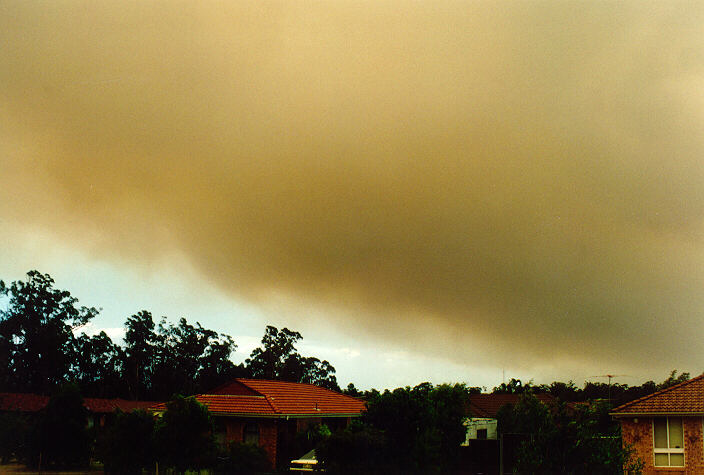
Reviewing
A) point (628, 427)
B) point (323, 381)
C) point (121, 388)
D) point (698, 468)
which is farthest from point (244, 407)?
point (323, 381)

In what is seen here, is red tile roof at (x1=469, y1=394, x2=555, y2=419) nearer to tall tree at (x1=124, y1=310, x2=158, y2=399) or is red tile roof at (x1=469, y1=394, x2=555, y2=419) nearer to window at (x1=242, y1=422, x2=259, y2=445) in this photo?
window at (x1=242, y1=422, x2=259, y2=445)

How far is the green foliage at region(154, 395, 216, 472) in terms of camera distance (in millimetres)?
23938

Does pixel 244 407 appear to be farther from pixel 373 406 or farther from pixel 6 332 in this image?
pixel 6 332

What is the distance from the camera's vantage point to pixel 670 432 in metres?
Answer: 26.5

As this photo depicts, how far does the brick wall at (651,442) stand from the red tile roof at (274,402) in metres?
13.7

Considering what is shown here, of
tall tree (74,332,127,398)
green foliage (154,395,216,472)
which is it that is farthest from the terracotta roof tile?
tall tree (74,332,127,398)

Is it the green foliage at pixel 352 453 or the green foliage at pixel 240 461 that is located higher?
the green foliage at pixel 352 453

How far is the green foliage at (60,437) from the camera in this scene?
3541 centimetres

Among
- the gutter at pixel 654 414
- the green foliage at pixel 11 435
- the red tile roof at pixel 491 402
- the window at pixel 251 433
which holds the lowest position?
the green foliage at pixel 11 435

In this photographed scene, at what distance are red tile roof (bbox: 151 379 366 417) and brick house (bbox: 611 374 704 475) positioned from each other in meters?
13.9

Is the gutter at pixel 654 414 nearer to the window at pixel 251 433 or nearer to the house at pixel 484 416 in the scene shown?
the house at pixel 484 416

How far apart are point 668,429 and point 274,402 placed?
18.7 metres

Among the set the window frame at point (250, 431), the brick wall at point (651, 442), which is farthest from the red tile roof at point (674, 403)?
the window frame at point (250, 431)

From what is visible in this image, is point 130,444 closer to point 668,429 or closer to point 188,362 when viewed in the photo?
point 668,429
